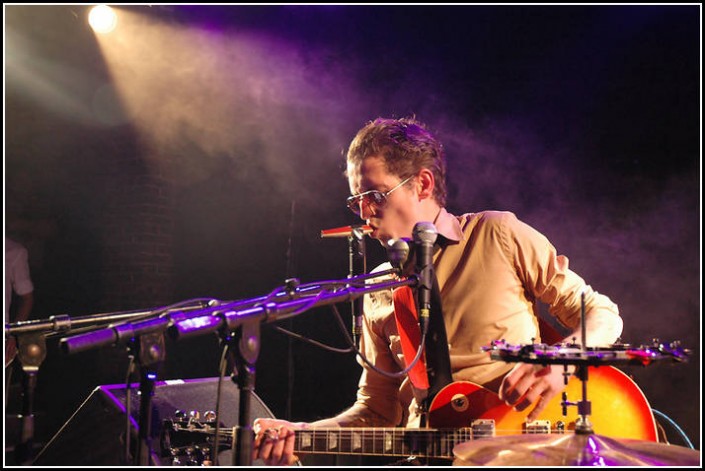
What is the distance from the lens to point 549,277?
118 inches

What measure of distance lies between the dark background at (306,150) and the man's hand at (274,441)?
8.00ft

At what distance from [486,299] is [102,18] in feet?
16.8

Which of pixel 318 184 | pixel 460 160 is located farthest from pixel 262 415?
pixel 318 184

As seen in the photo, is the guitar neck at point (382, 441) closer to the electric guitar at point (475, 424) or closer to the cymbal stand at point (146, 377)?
the electric guitar at point (475, 424)

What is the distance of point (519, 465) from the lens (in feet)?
5.60

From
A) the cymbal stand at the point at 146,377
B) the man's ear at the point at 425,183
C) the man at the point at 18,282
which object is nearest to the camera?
the cymbal stand at the point at 146,377

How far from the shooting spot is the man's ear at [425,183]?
10.8ft

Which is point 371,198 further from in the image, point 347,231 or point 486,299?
point 347,231

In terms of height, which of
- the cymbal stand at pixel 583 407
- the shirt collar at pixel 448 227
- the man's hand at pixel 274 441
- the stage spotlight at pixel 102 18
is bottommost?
the man's hand at pixel 274 441

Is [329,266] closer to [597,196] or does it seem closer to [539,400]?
[597,196]

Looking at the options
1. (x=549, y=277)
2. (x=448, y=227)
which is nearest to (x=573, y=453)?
(x=549, y=277)

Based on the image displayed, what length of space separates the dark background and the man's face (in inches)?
82.6

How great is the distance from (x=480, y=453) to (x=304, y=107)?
4907 mm

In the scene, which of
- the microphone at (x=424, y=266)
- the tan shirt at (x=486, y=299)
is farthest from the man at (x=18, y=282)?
the microphone at (x=424, y=266)
